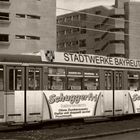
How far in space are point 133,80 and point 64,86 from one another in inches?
232

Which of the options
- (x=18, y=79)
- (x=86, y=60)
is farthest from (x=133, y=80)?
(x=18, y=79)

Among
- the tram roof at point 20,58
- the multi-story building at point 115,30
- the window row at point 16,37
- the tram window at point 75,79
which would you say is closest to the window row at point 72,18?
the multi-story building at point 115,30

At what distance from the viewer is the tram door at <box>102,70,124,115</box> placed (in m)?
25.8

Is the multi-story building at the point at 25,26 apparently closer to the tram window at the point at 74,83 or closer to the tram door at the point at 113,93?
the tram door at the point at 113,93

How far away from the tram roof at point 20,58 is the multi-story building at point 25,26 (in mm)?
47566

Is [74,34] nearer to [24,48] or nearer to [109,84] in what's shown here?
[24,48]

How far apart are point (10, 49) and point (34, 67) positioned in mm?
48951

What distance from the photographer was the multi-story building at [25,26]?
70.9m

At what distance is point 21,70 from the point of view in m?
21.5

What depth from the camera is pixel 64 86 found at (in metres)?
23.4

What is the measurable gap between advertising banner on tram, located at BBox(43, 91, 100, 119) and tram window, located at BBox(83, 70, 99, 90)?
0.28 meters

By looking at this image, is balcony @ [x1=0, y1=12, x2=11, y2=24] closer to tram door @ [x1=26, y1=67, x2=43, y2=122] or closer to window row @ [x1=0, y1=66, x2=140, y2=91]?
window row @ [x1=0, y1=66, x2=140, y2=91]

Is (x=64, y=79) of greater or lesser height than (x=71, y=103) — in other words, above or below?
above

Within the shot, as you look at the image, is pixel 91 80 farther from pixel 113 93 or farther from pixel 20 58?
pixel 20 58
